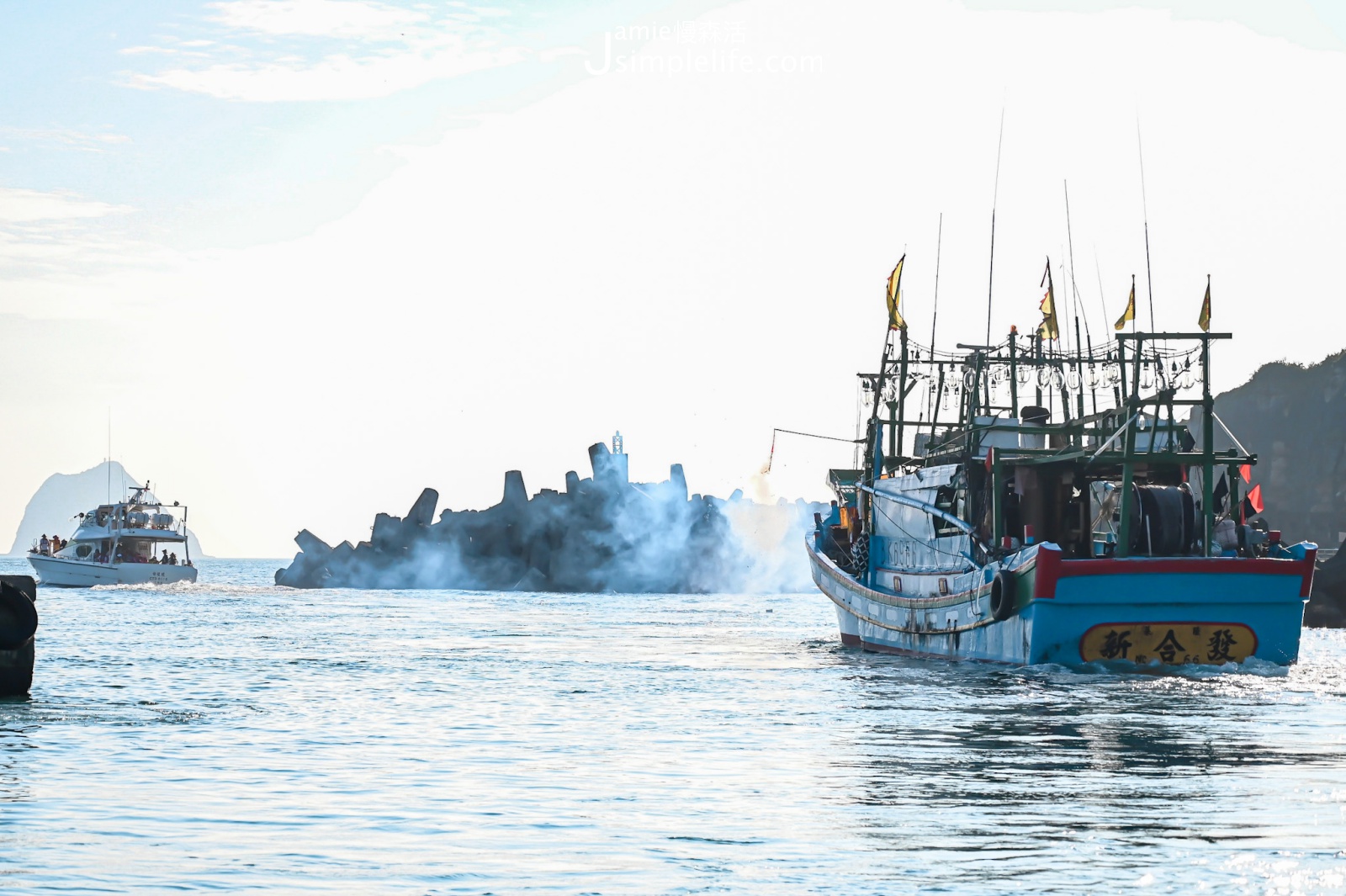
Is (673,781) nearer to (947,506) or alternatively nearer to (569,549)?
(947,506)

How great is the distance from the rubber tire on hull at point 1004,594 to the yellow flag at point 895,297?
14.8 metres

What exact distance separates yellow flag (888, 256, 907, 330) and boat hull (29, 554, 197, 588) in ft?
299

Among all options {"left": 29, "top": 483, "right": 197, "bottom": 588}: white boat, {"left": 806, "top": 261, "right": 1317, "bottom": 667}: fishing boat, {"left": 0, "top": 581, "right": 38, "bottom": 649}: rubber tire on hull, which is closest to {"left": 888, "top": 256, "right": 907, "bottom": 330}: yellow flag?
{"left": 806, "top": 261, "right": 1317, "bottom": 667}: fishing boat

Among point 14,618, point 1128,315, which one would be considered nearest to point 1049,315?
point 1128,315

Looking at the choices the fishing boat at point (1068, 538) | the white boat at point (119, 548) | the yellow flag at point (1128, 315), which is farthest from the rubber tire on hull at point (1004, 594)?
the white boat at point (119, 548)

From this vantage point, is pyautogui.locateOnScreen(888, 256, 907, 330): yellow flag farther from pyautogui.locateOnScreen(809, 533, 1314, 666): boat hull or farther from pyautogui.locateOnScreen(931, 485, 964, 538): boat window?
pyautogui.locateOnScreen(809, 533, 1314, 666): boat hull

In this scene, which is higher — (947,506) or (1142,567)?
(947,506)

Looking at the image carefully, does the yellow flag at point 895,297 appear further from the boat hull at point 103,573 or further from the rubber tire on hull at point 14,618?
the boat hull at point 103,573

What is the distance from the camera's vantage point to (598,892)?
38.9ft

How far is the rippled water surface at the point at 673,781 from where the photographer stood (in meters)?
12.7

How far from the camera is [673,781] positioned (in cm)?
1825

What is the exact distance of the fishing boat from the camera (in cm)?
3331

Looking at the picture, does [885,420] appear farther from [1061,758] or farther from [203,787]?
[203,787]

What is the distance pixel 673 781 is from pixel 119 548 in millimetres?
115900
